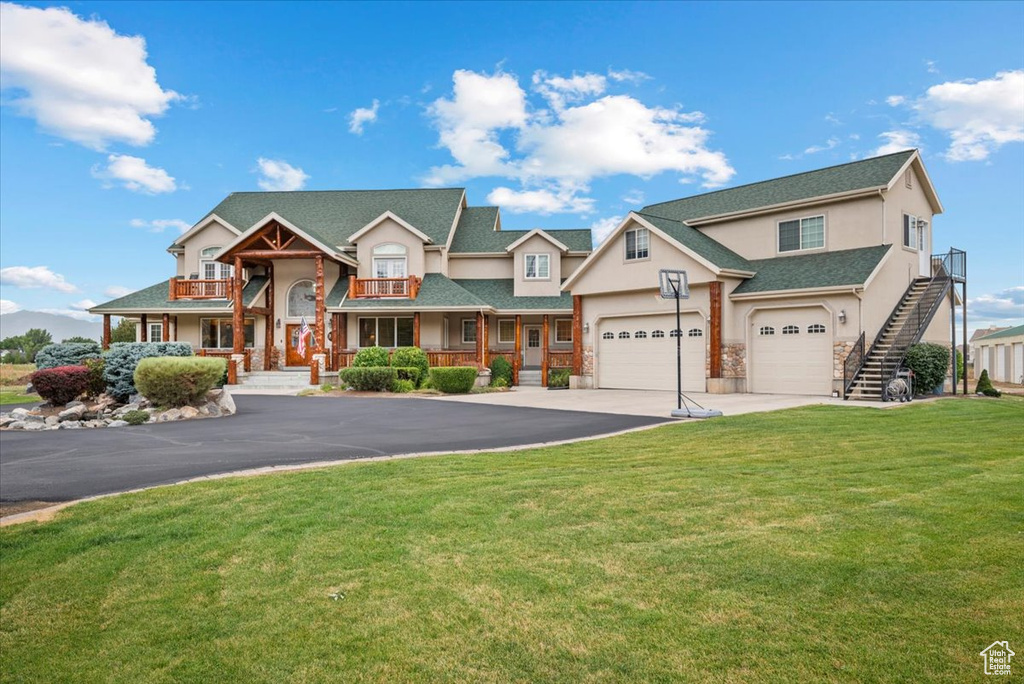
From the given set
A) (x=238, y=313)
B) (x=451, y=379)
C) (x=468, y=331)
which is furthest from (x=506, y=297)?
(x=238, y=313)

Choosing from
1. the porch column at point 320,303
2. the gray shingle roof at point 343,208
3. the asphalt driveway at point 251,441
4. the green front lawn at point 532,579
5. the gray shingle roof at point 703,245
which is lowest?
the asphalt driveway at point 251,441

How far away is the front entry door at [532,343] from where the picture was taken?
31.3 meters

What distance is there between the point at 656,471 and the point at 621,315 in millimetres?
17963

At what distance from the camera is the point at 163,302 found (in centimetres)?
3028

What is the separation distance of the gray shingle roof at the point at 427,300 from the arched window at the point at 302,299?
131cm

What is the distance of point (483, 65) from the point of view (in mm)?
21406

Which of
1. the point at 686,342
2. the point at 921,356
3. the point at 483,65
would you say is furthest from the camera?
the point at 686,342

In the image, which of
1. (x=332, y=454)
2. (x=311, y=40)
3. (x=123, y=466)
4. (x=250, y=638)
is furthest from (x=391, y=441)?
(x=311, y=40)

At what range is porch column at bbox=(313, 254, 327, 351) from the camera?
2802 cm

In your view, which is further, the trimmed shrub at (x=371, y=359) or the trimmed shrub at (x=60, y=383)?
the trimmed shrub at (x=371, y=359)

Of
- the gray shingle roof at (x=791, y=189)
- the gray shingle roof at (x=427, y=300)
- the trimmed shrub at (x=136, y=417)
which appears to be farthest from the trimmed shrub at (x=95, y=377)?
the gray shingle roof at (x=791, y=189)

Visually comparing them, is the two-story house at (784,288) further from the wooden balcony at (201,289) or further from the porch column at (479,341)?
the wooden balcony at (201,289)

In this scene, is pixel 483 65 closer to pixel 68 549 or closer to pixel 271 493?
pixel 271 493

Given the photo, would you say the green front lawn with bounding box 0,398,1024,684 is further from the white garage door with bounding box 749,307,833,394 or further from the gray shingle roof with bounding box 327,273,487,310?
the gray shingle roof with bounding box 327,273,487,310
